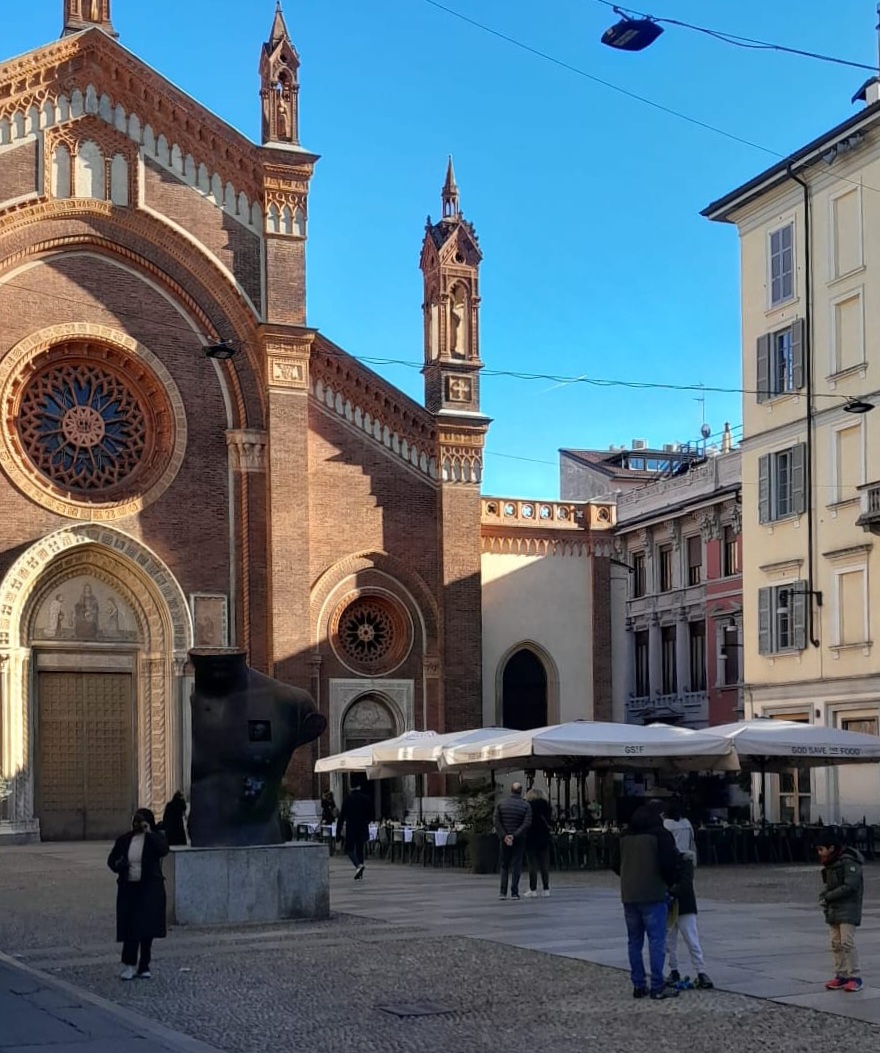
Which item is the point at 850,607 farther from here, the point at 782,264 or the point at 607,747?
the point at 607,747

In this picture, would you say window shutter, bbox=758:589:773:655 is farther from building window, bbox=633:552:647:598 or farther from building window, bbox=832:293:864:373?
building window, bbox=633:552:647:598

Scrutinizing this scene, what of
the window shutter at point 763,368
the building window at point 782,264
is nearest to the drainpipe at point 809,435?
the building window at point 782,264

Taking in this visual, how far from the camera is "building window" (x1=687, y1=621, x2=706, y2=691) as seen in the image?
4722cm

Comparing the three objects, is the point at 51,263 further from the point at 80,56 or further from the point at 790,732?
the point at 790,732

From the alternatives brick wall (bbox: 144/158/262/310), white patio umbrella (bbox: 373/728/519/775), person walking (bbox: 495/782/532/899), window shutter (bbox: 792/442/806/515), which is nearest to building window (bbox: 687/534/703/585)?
window shutter (bbox: 792/442/806/515)

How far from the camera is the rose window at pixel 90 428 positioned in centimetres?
3628

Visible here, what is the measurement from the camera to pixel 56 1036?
36.2 feet

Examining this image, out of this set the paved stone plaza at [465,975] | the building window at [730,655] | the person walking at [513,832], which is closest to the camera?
the paved stone plaza at [465,975]

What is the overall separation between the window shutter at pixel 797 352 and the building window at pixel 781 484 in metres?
1.40

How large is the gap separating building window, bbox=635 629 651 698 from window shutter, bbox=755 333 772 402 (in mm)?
14985

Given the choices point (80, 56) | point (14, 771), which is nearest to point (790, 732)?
point (14, 771)

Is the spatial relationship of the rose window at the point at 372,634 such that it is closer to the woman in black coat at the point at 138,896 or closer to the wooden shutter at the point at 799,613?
the wooden shutter at the point at 799,613

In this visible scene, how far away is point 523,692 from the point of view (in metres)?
43.2

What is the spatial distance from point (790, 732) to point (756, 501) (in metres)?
11.3
